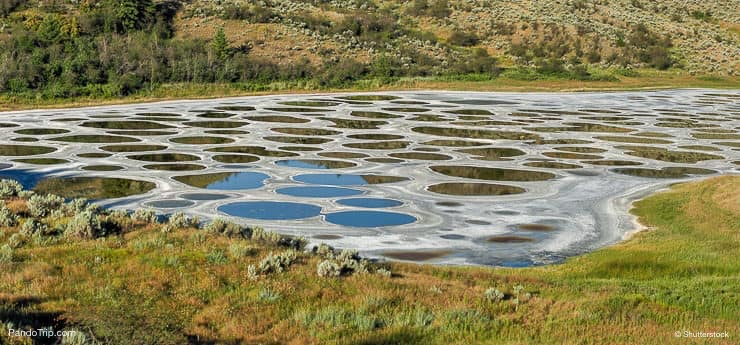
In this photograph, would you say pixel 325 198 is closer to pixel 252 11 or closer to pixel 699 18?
pixel 252 11

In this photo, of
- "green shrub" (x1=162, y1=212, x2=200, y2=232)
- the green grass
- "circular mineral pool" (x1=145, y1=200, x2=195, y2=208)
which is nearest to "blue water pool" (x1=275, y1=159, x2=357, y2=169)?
"circular mineral pool" (x1=145, y1=200, x2=195, y2=208)

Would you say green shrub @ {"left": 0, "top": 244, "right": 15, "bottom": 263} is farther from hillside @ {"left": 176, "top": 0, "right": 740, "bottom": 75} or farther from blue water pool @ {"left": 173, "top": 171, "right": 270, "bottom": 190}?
hillside @ {"left": 176, "top": 0, "right": 740, "bottom": 75}

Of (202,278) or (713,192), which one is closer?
(202,278)

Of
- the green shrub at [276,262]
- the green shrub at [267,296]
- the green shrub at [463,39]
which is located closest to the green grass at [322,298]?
the green shrub at [267,296]

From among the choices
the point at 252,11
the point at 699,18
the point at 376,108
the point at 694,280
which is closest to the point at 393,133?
the point at 376,108

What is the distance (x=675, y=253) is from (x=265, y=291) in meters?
9.19

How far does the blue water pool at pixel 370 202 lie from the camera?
2031 centimetres

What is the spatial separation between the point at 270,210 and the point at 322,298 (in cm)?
917

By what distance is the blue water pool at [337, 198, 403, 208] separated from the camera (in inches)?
800

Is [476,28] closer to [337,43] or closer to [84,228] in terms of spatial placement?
[337,43]

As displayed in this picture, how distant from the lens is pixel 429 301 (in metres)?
10.5

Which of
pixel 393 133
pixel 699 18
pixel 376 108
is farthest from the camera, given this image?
pixel 699 18

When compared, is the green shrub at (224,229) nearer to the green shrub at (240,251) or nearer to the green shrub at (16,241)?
the green shrub at (240,251)

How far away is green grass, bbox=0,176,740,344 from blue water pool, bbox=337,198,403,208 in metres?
6.23
